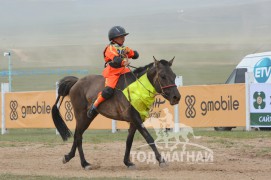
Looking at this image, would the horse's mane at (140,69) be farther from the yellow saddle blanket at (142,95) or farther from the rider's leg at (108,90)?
the rider's leg at (108,90)

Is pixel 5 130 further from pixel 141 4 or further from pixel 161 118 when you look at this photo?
pixel 141 4

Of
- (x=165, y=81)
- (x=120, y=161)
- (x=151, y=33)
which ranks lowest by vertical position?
(x=120, y=161)

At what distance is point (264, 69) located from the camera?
2283 cm

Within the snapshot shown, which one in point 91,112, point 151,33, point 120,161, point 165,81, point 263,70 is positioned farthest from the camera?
point 151,33

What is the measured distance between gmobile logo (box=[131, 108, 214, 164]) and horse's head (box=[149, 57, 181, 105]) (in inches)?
69.9

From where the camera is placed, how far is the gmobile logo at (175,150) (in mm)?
13664

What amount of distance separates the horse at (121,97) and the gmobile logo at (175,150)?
4.38ft

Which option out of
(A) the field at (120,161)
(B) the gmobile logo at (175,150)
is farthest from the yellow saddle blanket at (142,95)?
(B) the gmobile logo at (175,150)

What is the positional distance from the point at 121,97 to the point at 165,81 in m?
1.03

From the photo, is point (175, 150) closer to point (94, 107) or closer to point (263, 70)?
point (94, 107)

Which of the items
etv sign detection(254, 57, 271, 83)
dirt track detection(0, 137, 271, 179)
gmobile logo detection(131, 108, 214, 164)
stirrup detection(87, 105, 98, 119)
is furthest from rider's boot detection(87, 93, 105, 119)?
etv sign detection(254, 57, 271, 83)

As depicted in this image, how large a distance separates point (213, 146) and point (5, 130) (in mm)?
10887

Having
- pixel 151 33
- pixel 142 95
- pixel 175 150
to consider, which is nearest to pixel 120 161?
pixel 175 150

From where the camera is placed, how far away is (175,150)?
15375mm
